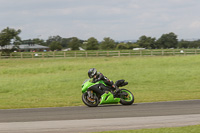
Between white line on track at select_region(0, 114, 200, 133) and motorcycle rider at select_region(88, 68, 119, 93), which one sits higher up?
motorcycle rider at select_region(88, 68, 119, 93)

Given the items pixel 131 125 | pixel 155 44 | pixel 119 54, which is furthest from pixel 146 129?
pixel 155 44

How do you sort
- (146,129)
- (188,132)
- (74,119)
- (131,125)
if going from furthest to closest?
1. (74,119)
2. (131,125)
3. (146,129)
4. (188,132)

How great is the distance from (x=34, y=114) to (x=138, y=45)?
101483 millimetres

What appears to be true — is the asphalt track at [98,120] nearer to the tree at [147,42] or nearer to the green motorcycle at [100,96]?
the green motorcycle at [100,96]

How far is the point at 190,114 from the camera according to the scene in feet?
33.8

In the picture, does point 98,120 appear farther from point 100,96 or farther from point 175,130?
point 100,96

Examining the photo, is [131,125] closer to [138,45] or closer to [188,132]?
[188,132]

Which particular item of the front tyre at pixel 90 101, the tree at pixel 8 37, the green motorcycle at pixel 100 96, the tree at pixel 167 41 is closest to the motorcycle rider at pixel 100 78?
the green motorcycle at pixel 100 96

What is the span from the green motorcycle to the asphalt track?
48.2 inches

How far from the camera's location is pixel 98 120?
32.0 feet

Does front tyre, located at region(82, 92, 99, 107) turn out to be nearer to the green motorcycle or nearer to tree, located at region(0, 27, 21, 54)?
the green motorcycle

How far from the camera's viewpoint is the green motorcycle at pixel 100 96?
13039 mm

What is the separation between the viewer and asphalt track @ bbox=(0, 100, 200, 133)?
8.63m

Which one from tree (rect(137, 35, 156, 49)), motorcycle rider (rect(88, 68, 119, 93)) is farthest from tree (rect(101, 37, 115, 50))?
motorcycle rider (rect(88, 68, 119, 93))
